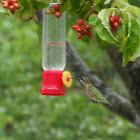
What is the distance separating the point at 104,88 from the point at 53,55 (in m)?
0.96

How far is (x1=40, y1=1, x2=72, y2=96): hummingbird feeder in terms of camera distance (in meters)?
2.15

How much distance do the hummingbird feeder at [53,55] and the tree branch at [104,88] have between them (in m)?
0.68

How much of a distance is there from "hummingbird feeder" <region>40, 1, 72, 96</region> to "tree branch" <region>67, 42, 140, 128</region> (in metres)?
0.68

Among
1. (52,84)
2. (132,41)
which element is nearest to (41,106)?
(52,84)

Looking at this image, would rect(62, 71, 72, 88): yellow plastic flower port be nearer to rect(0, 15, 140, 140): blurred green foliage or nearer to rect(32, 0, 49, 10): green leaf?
rect(32, 0, 49, 10): green leaf

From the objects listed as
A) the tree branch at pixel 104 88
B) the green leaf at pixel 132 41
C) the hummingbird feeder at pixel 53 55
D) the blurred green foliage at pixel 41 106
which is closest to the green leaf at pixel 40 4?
the hummingbird feeder at pixel 53 55

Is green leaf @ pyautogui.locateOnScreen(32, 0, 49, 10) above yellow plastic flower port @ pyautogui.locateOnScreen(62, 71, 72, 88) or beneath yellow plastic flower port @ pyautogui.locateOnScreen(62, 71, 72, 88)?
above

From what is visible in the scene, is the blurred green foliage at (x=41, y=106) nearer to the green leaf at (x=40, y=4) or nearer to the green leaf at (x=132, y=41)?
the green leaf at (x=40, y=4)

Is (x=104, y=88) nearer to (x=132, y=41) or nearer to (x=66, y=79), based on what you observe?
(x=66, y=79)

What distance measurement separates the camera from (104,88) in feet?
11.4

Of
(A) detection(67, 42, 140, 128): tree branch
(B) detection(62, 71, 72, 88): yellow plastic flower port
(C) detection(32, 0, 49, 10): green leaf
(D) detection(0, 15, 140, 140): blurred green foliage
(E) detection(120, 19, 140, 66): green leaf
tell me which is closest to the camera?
(E) detection(120, 19, 140, 66): green leaf

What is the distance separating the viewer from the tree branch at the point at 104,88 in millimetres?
3406

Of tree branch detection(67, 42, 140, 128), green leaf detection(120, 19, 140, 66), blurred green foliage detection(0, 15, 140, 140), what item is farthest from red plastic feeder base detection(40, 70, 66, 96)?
blurred green foliage detection(0, 15, 140, 140)

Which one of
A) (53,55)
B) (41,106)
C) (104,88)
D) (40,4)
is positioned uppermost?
(40,4)
